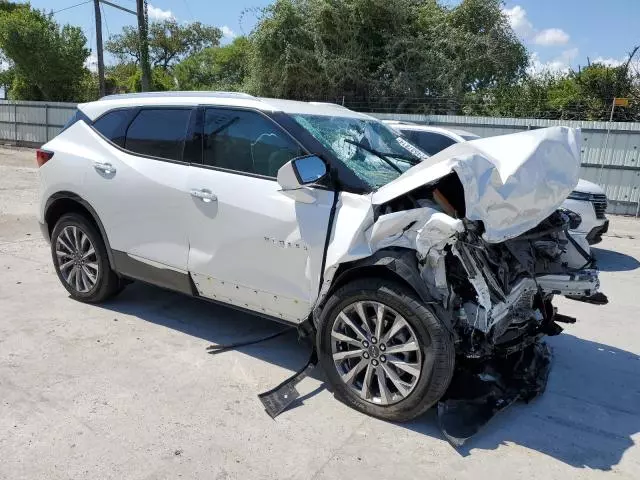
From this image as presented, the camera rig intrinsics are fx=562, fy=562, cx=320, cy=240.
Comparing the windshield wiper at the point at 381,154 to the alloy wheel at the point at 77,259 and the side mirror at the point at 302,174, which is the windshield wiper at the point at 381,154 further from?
the alloy wheel at the point at 77,259

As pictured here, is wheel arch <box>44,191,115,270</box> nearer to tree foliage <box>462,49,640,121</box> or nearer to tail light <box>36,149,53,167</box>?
tail light <box>36,149,53,167</box>

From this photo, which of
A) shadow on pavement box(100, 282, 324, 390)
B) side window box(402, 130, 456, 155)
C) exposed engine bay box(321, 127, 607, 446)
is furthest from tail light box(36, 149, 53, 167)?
side window box(402, 130, 456, 155)

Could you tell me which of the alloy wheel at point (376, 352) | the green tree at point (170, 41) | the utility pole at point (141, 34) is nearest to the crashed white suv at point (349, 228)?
the alloy wheel at point (376, 352)

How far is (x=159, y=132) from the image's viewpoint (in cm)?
445

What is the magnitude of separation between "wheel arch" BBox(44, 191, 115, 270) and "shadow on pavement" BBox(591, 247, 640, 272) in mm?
6358

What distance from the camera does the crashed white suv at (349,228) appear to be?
10.5 ft

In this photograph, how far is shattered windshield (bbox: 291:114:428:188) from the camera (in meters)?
3.76

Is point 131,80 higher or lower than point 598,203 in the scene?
higher

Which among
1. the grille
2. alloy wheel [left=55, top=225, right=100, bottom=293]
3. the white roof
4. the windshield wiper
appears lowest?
alloy wheel [left=55, top=225, right=100, bottom=293]

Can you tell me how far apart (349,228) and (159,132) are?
1958 millimetres

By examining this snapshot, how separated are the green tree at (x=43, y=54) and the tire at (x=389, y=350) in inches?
1024

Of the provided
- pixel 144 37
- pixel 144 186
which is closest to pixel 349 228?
pixel 144 186

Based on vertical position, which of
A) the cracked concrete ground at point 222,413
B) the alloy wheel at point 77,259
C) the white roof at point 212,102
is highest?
the white roof at point 212,102

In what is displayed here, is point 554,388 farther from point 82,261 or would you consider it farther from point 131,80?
point 131,80
